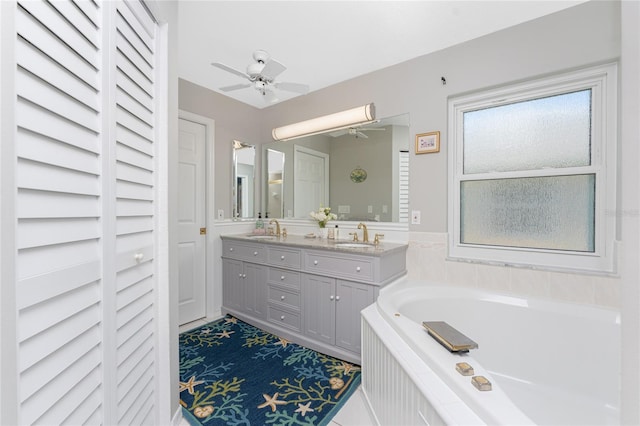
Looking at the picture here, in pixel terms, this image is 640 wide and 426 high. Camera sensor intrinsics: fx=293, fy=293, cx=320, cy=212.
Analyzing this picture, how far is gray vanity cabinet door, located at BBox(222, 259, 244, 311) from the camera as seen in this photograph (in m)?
3.11

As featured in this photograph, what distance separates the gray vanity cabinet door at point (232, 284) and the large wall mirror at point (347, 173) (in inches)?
31.3

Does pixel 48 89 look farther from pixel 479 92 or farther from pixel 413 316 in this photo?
pixel 479 92

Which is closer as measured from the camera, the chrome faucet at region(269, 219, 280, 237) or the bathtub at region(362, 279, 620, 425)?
the bathtub at region(362, 279, 620, 425)

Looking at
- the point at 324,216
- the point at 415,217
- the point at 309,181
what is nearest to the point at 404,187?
the point at 415,217

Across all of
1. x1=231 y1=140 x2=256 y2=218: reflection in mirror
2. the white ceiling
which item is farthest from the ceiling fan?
x1=231 y1=140 x2=256 y2=218: reflection in mirror

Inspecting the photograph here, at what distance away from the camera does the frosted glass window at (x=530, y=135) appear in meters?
1.99

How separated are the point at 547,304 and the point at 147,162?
95.7 inches

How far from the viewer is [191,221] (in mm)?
3088

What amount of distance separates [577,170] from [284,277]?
236 cm

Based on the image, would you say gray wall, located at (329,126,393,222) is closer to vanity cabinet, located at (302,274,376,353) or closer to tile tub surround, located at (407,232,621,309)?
tile tub surround, located at (407,232,621,309)

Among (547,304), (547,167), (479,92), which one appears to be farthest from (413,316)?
(479,92)

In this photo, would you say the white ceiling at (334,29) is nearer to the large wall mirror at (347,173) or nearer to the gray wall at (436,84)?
the gray wall at (436,84)

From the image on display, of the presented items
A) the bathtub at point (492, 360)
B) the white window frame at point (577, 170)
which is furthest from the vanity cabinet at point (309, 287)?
the white window frame at point (577, 170)

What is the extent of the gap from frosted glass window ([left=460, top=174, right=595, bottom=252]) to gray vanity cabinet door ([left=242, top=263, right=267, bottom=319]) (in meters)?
1.85
